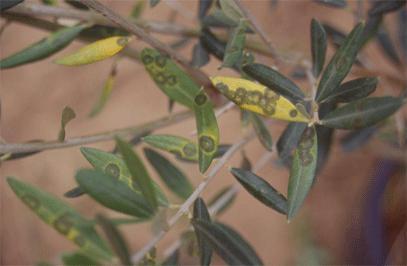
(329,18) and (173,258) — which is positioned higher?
(329,18)

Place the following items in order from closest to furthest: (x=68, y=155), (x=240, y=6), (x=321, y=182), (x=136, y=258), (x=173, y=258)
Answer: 1. (x=136, y=258)
2. (x=240, y=6)
3. (x=173, y=258)
4. (x=321, y=182)
5. (x=68, y=155)

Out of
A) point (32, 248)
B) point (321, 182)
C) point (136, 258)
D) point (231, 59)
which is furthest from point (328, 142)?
point (32, 248)

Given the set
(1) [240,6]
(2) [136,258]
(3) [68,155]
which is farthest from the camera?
(3) [68,155]

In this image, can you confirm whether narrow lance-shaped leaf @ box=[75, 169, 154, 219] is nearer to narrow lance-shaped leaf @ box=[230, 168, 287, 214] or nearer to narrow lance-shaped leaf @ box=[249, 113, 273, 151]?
narrow lance-shaped leaf @ box=[230, 168, 287, 214]

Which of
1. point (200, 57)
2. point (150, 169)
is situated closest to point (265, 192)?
point (200, 57)

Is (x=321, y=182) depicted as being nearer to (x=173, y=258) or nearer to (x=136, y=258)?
(x=173, y=258)

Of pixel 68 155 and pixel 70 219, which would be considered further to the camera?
pixel 68 155
